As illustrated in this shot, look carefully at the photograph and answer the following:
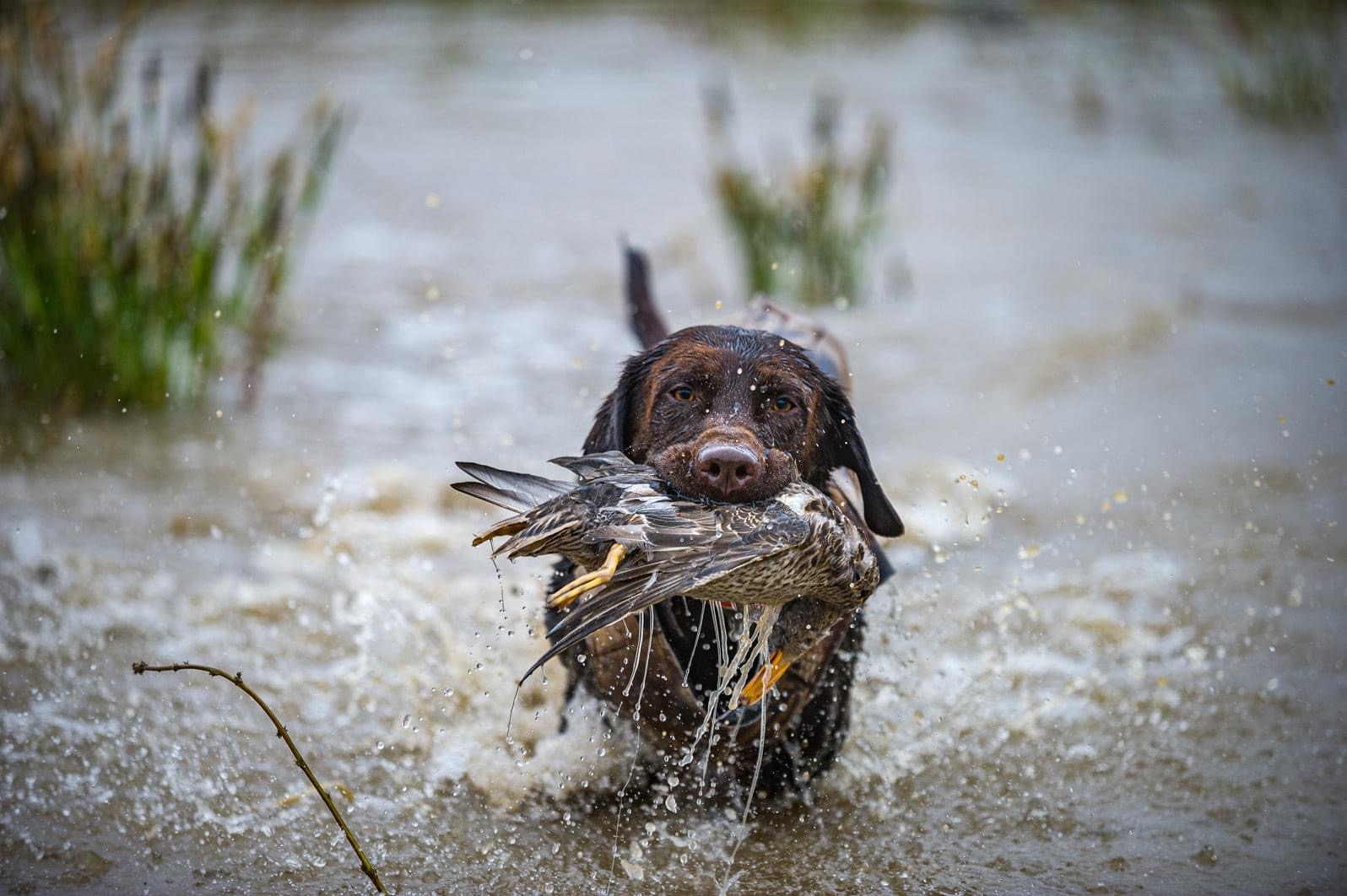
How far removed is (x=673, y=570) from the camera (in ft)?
7.54

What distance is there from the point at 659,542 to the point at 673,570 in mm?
59

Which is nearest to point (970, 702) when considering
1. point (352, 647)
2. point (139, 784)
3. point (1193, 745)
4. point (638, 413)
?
point (1193, 745)

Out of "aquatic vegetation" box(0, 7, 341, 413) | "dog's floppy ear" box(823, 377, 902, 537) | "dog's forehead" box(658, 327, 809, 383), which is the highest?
"dog's forehead" box(658, 327, 809, 383)

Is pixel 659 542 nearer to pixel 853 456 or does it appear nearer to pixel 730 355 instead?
pixel 730 355

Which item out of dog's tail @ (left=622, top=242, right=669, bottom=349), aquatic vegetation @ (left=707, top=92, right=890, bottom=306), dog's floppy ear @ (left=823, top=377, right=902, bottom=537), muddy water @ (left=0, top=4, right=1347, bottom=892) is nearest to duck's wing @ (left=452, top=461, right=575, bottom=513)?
muddy water @ (left=0, top=4, right=1347, bottom=892)

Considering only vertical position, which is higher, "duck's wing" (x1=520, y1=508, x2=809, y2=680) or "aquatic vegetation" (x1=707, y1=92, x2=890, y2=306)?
"duck's wing" (x1=520, y1=508, x2=809, y2=680)

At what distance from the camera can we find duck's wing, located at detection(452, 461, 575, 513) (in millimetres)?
2457

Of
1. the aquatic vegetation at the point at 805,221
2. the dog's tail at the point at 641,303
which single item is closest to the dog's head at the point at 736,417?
the dog's tail at the point at 641,303

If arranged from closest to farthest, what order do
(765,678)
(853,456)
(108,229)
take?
(765,678), (853,456), (108,229)

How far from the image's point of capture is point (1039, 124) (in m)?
11.2

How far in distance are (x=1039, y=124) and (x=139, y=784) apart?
9.67 meters

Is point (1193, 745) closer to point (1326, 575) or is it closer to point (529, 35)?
point (1326, 575)

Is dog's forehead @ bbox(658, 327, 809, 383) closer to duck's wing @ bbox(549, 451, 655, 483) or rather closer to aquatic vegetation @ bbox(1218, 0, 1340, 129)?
duck's wing @ bbox(549, 451, 655, 483)

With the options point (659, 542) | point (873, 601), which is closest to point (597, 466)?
point (659, 542)
